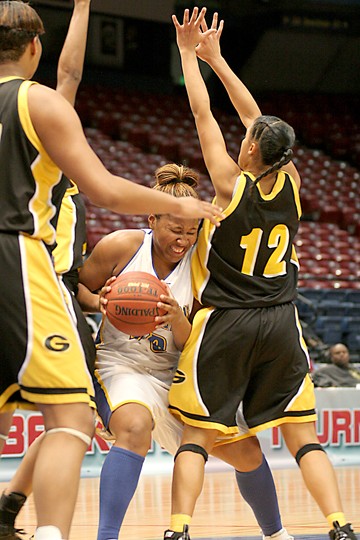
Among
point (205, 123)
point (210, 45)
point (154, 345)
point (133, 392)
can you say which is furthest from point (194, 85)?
point (133, 392)

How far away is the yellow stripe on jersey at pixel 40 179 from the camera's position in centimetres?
277

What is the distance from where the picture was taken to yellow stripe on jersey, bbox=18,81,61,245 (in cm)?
277

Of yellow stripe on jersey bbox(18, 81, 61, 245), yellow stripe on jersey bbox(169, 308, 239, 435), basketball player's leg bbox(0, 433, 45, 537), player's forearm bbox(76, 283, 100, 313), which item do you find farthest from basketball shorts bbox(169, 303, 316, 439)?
yellow stripe on jersey bbox(18, 81, 61, 245)

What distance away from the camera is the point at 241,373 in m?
3.93

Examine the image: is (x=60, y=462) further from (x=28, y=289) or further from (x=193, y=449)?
(x=193, y=449)

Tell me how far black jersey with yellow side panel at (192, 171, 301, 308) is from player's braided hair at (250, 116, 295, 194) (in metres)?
0.10

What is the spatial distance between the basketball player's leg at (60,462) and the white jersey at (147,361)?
0.97 m

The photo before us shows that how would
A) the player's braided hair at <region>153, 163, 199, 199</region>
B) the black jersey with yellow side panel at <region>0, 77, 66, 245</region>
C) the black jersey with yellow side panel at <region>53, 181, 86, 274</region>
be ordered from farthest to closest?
the player's braided hair at <region>153, 163, 199, 199</region>
the black jersey with yellow side panel at <region>53, 181, 86, 274</region>
the black jersey with yellow side panel at <region>0, 77, 66, 245</region>

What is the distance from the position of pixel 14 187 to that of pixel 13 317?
0.41 meters

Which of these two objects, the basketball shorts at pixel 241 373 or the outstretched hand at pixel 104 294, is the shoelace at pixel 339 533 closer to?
the basketball shorts at pixel 241 373

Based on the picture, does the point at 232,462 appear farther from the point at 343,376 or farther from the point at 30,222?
the point at 343,376

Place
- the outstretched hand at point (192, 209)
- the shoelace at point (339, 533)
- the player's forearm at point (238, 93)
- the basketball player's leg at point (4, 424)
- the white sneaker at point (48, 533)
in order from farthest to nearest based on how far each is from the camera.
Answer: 1. the player's forearm at point (238, 93)
2. the shoelace at point (339, 533)
3. the basketball player's leg at point (4, 424)
4. the outstretched hand at point (192, 209)
5. the white sneaker at point (48, 533)

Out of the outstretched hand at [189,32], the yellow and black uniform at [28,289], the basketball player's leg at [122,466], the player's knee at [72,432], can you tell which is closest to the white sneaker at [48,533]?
the player's knee at [72,432]

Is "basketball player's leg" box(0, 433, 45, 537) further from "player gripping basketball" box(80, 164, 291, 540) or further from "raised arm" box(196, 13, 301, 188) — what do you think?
"raised arm" box(196, 13, 301, 188)
